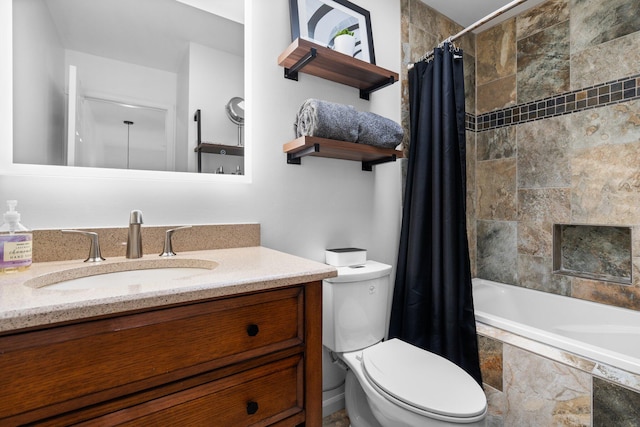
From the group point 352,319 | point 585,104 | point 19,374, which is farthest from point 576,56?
point 19,374

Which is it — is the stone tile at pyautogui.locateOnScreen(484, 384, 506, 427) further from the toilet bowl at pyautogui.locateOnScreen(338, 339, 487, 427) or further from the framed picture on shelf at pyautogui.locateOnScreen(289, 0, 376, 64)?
the framed picture on shelf at pyautogui.locateOnScreen(289, 0, 376, 64)

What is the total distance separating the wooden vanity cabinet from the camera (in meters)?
0.56

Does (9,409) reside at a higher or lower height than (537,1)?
lower

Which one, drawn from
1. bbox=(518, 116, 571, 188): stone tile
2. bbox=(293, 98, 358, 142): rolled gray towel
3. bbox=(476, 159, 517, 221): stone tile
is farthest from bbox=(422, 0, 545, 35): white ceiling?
bbox=(293, 98, 358, 142): rolled gray towel

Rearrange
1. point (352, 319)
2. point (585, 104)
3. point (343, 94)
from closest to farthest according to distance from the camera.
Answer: point (352, 319) → point (343, 94) → point (585, 104)

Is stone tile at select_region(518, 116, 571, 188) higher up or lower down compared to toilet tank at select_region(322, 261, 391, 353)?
higher up

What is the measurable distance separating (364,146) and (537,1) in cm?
177

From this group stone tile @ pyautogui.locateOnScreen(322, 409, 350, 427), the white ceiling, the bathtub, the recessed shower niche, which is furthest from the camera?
the white ceiling

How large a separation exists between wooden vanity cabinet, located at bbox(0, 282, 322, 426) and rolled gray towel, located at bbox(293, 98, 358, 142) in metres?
0.74

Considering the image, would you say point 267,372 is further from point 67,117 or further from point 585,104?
point 585,104

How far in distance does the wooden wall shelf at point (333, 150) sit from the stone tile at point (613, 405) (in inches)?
48.9

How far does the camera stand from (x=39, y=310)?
0.54m

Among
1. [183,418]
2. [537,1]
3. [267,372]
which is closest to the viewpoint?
[183,418]

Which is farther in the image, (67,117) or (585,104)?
(585,104)
